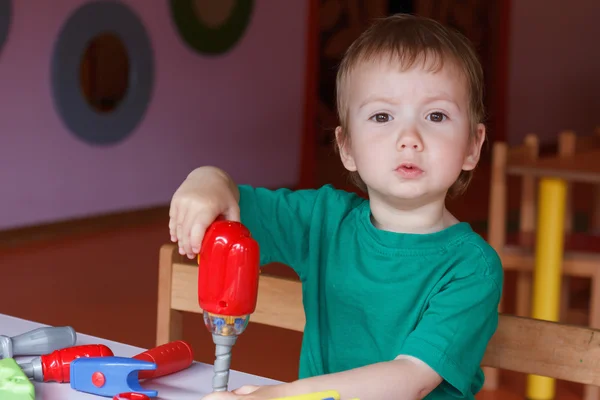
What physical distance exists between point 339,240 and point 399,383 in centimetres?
30

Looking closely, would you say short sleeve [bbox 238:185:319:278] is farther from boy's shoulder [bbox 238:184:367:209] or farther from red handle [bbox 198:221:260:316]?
red handle [bbox 198:221:260:316]

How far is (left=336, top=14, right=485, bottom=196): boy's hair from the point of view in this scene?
0.98 m

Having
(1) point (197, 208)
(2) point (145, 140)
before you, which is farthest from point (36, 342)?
(2) point (145, 140)

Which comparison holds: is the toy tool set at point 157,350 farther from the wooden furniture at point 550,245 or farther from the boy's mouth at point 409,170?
the wooden furniture at point 550,245

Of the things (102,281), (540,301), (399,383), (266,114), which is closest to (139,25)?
(266,114)

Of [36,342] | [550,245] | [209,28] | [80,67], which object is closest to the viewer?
[36,342]

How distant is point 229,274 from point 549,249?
188cm

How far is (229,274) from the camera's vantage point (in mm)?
708

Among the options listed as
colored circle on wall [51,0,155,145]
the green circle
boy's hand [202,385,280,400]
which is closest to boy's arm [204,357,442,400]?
boy's hand [202,385,280,400]

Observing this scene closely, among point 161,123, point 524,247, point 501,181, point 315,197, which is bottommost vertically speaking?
point 524,247

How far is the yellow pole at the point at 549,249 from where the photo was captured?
2.42 meters

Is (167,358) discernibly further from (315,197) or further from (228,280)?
(315,197)

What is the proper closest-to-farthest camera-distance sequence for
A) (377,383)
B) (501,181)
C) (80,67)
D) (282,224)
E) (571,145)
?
(377,383), (282,224), (501,181), (571,145), (80,67)

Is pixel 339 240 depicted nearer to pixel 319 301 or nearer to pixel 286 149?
pixel 319 301
